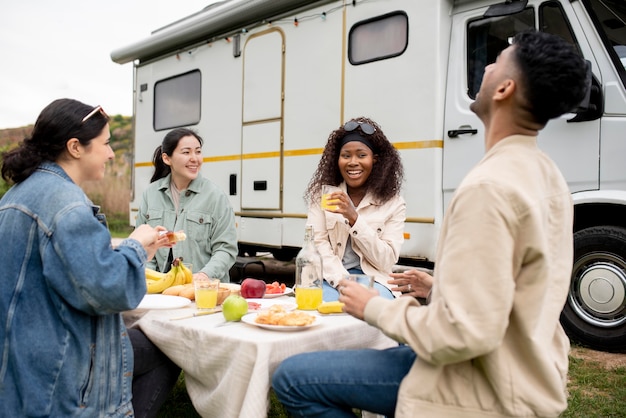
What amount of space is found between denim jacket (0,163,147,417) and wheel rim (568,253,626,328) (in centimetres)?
345

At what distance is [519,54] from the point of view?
5.16 feet

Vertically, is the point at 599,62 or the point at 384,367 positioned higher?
the point at 599,62

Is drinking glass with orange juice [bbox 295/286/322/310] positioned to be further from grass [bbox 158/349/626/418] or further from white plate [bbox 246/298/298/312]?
grass [bbox 158/349/626/418]

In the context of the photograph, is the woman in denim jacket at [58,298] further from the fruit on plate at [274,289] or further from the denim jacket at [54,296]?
the fruit on plate at [274,289]

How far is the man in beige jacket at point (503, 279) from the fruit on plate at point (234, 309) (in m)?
0.55

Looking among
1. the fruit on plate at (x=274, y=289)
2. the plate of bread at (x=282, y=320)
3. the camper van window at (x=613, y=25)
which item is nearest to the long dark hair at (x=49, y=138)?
the plate of bread at (x=282, y=320)

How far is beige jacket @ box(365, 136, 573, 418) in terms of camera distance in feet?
4.52

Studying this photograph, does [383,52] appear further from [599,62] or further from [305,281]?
[305,281]

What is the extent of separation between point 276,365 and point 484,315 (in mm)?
740

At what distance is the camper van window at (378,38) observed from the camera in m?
4.75

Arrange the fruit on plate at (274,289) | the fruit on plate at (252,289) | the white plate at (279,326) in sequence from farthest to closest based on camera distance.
A: the fruit on plate at (274,289) → the fruit on plate at (252,289) → the white plate at (279,326)

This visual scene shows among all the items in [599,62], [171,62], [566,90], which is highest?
[171,62]

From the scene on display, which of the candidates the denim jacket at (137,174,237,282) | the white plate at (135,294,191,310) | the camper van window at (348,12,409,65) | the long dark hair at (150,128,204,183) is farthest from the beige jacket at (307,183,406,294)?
the camper van window at (348,12,409,65)

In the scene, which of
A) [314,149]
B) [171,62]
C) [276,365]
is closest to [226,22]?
[171,62]
